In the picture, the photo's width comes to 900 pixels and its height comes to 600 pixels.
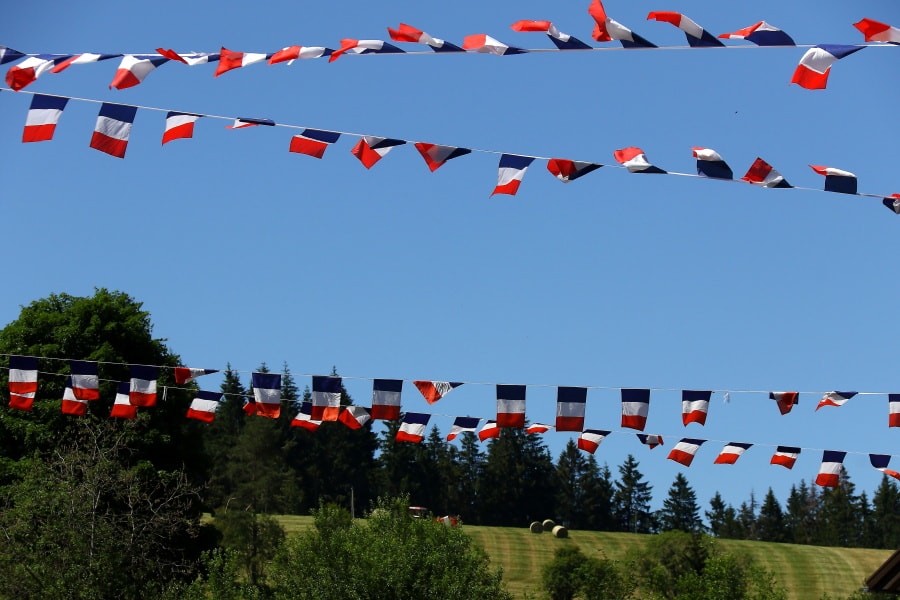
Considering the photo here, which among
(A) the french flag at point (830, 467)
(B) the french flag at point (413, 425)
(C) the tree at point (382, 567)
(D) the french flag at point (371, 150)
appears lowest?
(C) the tree at point (382, 567)

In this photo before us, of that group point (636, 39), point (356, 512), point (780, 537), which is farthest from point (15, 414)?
point (780, 537)

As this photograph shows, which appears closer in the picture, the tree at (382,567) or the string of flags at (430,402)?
the string of flags at (430,402)

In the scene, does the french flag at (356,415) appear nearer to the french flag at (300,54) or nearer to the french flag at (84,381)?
the french flag at (84,381)

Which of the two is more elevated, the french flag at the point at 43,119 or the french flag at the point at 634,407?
the french flag at the point at 43,119

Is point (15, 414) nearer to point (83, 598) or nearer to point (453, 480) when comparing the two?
point (83, 598)

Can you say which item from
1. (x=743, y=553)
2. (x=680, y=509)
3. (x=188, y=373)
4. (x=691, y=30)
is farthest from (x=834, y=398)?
(x=680, y=509)

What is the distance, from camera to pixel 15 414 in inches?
1437

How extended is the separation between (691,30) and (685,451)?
419 inches

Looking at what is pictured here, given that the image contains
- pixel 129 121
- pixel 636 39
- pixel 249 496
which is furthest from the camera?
pixel 249 496

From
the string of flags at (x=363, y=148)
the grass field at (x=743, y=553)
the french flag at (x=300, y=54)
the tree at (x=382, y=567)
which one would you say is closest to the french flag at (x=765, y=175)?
the string of flags at (x=363, y=148)

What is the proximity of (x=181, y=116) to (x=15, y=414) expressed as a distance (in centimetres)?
2464

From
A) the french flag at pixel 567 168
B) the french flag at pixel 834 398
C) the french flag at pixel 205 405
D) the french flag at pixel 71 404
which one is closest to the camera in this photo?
the french flag at pixel 567 168

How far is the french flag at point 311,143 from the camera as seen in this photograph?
48.2 ft

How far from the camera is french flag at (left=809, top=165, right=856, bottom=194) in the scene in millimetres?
13133
